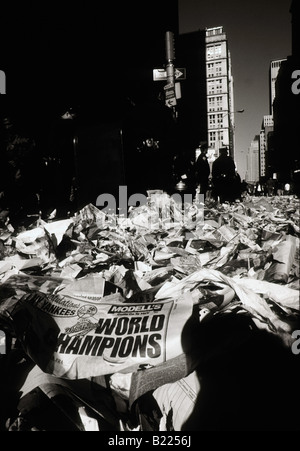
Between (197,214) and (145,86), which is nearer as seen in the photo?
(197,214)

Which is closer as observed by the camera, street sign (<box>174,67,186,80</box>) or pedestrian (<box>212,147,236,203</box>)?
pedestrian (<box>212,147,236,203</box>)

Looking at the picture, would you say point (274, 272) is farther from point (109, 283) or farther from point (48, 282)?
point (48, 282)

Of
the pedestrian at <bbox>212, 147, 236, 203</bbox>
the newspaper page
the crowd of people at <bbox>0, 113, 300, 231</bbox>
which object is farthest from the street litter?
the pedestrian at <bbox>212, 147, 236, 203</bbox>

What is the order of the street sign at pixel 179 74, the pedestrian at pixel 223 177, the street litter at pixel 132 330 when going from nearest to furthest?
1. the street litter at pixel 132 330
2. the pedestrian at pixel 223 177
3. the street sign at pixel 179 74

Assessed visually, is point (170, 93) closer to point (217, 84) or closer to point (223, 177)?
point (223, 177)

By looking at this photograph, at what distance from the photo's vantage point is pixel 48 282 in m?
1.45

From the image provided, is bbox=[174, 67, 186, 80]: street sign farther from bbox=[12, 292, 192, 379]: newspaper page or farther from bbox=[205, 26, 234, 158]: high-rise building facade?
bbox=[205, 26, 234, 158]: high-rise building facade

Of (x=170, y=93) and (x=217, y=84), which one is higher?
(x=217, y=84)

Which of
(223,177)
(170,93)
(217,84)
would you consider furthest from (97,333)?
(217,84)

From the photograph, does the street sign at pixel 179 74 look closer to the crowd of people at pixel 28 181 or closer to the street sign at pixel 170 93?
the street sign at pixel 170 93

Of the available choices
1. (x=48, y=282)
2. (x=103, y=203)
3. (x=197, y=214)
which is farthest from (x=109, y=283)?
(x=103, y=203)

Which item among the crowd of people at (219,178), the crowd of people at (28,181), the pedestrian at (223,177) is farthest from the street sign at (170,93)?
the crowd of people at (28,181)

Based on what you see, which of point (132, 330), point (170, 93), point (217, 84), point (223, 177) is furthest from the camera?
point (217, 84)
